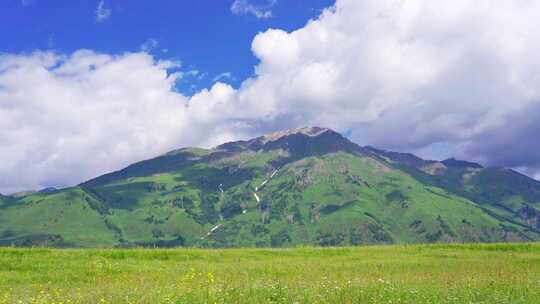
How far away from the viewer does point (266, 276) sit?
29.2m

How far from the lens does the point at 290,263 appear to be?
3781cm

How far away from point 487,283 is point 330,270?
1131cm

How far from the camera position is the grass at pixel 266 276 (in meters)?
19.0

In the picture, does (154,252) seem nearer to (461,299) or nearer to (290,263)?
(290,263)

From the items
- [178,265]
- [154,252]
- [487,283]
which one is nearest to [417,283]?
[487,283]

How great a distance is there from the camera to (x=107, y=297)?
19.0 meters

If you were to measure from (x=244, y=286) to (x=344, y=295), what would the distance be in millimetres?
4517

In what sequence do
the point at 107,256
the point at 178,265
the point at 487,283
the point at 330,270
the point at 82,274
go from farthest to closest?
the point at 107,256 → the point at 178,265 → the point at 330,270 → the point at 82,274 → the point at 487,283

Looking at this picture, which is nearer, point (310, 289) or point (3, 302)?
point (3, 302)

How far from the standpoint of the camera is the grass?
1903 centimetres

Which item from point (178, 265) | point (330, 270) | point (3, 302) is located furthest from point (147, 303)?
point (178, 265)

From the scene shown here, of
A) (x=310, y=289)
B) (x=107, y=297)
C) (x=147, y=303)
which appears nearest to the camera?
(x=147, y=303)

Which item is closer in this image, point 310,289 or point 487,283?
point 310,289

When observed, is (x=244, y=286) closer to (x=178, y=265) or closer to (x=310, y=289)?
(x=310, y=289)
